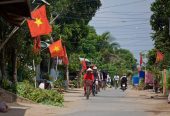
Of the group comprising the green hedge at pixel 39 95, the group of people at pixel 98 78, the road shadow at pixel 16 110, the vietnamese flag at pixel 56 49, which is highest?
the vietnamese flag at pixel 56 49

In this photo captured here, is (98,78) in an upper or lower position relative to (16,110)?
upper

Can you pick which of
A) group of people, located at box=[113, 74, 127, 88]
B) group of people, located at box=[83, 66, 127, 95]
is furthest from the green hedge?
group of people, located at box=[113, 74, 127, 88]

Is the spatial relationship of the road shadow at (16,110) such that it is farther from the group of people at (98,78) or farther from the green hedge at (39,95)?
the group of people at (98,78)

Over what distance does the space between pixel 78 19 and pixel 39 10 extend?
31068 millimetres

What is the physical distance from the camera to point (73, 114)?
18.9 metres

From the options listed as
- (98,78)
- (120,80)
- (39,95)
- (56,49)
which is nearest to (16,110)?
(39,95)

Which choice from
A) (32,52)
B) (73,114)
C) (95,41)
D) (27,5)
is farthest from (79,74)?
(27,5)

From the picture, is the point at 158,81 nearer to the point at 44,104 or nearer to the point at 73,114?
the point at 44,104

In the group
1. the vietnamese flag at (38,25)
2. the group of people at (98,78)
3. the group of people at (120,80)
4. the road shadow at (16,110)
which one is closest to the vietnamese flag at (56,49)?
the group of people at (98,78)

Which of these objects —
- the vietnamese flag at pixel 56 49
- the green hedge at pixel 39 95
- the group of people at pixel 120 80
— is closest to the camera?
the green hedge at pixel 39 95

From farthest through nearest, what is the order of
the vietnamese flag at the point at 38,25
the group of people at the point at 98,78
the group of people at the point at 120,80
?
the group of people at the point at 120,80, the group of people at the point at 98,78, the vietnamese flag at the point at 38,25

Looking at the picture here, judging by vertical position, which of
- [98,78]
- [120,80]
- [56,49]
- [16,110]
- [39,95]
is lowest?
[16,110]

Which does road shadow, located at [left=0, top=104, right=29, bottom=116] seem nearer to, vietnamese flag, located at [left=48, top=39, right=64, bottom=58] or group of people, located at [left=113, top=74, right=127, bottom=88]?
vietnamese flag, located at [left=48, top=39, right=64, bottom=58]

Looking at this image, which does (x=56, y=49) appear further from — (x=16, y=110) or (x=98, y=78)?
(x=16, y=110)
